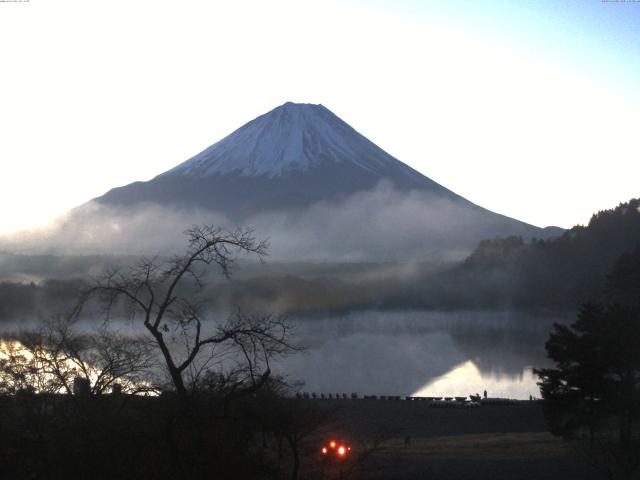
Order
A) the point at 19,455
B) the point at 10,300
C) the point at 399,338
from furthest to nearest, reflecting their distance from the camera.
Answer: the point at 399,338
the point at 10,300
the point at 19,455

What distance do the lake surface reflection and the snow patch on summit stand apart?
44007mm

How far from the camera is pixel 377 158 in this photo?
97.1m

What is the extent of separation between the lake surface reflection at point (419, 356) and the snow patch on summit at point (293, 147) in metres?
44.0

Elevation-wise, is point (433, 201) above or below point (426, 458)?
above

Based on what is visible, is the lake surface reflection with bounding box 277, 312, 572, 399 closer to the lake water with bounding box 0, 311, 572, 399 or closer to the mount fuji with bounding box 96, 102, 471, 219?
the lake water with bounding box 0, 311, 572, 399

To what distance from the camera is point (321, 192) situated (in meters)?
93.1

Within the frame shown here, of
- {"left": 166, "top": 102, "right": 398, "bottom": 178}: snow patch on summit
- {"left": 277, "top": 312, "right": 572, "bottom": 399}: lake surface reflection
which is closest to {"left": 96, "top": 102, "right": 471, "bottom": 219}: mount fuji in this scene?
{"left": 166, "top": 102, "right": 398, "bottom": 178}: snow patch on summit

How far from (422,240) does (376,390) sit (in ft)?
227

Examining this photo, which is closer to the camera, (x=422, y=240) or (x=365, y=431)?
(x=365, y=431)

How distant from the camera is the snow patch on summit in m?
95.8

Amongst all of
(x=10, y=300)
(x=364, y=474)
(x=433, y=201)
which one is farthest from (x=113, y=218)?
(x=364, y=474)

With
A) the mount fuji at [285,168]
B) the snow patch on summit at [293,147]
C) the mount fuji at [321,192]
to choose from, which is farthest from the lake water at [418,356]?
the snow patch on summit at [293,147]

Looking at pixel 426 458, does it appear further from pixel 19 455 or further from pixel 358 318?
pixel 358 318

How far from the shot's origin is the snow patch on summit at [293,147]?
95800 millimetres
